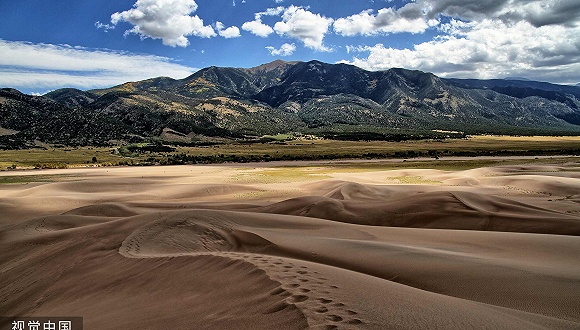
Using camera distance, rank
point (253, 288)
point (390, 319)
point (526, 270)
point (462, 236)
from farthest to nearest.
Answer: point (462, 236) < point (526, 270) < point (253, 288) < point (390, 319)

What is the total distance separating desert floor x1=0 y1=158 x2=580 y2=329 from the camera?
5.80m

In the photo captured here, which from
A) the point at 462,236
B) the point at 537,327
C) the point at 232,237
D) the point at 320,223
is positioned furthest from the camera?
the point at 320,223

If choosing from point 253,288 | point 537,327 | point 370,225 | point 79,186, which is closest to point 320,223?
point 370,225

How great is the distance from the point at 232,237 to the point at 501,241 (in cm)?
1002

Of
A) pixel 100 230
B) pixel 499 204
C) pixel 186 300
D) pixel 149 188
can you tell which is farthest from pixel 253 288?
pixel 149 188

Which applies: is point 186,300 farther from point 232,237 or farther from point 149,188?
point 149,188

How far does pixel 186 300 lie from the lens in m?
7.04

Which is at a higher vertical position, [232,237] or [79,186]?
[232,237]

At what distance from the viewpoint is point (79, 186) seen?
40.0 meters


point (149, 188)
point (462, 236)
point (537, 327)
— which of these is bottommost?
point (149, 188)

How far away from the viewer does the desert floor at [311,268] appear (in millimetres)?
5801

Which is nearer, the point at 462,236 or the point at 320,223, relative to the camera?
the point at 462,236

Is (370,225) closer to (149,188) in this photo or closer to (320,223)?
(320,223)

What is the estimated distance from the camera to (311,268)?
8000 mm
